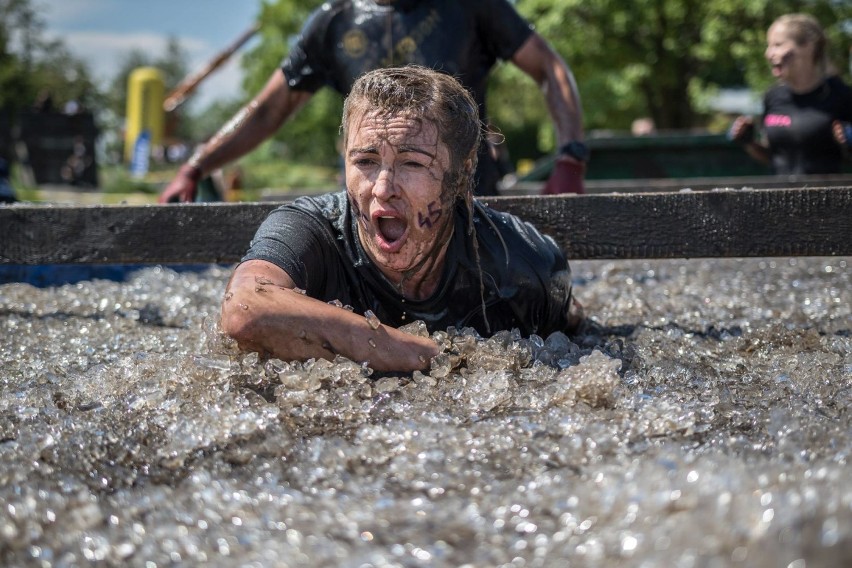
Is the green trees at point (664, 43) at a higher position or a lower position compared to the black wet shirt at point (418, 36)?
lower

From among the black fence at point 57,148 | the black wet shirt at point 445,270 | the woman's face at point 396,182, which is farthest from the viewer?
the black fence at point 57,148

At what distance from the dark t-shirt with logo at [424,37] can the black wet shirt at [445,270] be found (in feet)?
4.26

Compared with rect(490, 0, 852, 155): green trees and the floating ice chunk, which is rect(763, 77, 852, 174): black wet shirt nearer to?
the floating ice chunk

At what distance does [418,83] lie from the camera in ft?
9.73

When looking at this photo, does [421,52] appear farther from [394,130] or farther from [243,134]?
[394,130]

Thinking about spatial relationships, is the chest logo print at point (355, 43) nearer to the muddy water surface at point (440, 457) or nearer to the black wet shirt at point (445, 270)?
the black wet shirt at point (445, 270)

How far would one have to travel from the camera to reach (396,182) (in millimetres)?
Result: 2863

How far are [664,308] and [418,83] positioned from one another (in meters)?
2.09

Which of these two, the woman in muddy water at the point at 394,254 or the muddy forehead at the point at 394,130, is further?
the muddy forehead at the point at 394,130

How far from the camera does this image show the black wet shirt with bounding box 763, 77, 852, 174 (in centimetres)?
644

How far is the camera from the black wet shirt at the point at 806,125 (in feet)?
21.1

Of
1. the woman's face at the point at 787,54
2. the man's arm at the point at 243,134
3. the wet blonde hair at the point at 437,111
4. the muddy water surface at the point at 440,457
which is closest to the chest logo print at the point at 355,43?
the man's arm at the point at 243,134

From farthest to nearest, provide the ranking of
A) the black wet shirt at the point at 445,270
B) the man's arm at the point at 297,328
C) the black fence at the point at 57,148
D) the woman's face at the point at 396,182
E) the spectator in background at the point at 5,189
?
the black fence at the point at 57,148 → the spectator in background at the point at 5,189 → the black wet shirt at the point at 445,270 → the woman's face at the point at 396,182 → the man's arm at the point at 297,328

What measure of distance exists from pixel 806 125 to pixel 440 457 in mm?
5462
